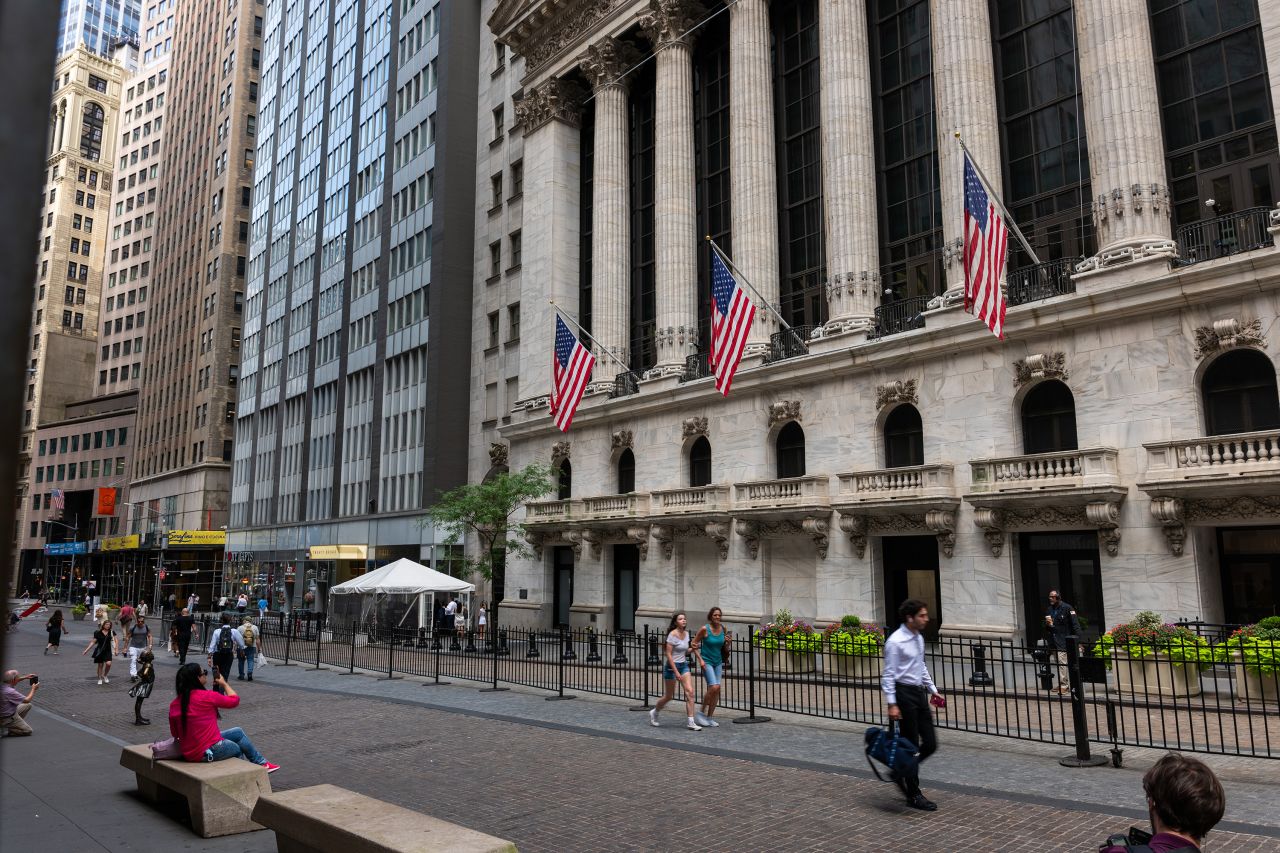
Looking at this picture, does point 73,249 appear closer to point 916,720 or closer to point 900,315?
point 900,315

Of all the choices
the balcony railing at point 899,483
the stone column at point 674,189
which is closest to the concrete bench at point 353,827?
the balcony railing at point 899,483

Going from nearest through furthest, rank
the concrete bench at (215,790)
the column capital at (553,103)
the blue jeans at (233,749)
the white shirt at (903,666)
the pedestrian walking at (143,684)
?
1. the concrete bench at (215,790)
2. the white shirt at (903,666)
3. the blue jeans at (233,749)
4. the pedestrian walking at (143,684)
5. the column capital at (553,103)

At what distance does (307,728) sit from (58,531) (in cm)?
10738

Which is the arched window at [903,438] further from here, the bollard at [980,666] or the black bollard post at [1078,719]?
the black bollard post at [1078,719]

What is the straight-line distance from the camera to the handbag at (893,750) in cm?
923

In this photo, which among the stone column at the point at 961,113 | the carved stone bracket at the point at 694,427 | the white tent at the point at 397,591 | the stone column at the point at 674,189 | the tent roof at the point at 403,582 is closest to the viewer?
the stone column at the point at 961,113

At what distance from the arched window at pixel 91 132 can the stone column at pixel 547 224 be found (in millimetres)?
105499

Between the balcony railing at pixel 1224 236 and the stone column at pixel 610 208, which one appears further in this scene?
the stone column at pixel 610 208

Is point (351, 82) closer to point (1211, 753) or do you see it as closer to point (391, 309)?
point (391, 309)

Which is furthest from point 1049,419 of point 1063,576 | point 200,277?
point 200,277

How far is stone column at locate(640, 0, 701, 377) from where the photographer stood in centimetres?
3503

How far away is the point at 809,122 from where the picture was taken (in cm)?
3325

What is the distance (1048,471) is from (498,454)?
29792 millimetres

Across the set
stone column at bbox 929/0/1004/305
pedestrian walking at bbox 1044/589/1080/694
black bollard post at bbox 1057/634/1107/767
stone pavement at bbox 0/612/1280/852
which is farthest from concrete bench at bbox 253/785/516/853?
stone column at bbox 929/0/1004/305
